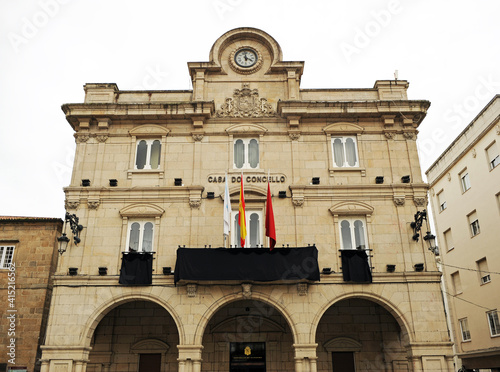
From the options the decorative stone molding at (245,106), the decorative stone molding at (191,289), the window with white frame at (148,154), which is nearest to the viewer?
the decorative stone molding at (191,289)

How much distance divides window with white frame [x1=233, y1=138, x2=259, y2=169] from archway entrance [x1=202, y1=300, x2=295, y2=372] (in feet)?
19.7

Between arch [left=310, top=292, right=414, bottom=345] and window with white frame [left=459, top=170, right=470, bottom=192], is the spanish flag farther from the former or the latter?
window with white frame [left=459, top=170, right=470, bottom=192]

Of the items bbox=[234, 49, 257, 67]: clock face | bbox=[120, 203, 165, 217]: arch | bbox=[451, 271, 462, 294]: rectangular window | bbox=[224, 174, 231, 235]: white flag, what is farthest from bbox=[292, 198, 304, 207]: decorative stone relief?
bbox=[451, 271, 462, 294]: rectangular window

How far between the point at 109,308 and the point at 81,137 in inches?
310

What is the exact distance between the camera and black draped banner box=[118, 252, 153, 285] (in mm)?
17344

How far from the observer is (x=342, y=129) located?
A: 20.1m

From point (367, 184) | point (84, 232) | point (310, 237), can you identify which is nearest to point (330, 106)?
point (367, 184)

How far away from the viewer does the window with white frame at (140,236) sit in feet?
59.8

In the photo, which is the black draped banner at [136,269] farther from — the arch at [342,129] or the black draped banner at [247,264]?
the arch at [342,129]

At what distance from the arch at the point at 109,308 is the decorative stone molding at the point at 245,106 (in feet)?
28.4

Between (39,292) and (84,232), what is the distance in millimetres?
3799

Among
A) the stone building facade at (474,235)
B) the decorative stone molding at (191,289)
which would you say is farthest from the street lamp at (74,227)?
the stone building facade at (474,235)

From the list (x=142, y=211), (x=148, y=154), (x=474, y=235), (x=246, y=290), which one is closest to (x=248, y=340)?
(x=246, y=290)

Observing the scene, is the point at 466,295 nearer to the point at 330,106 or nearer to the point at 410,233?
the point at 410,233
